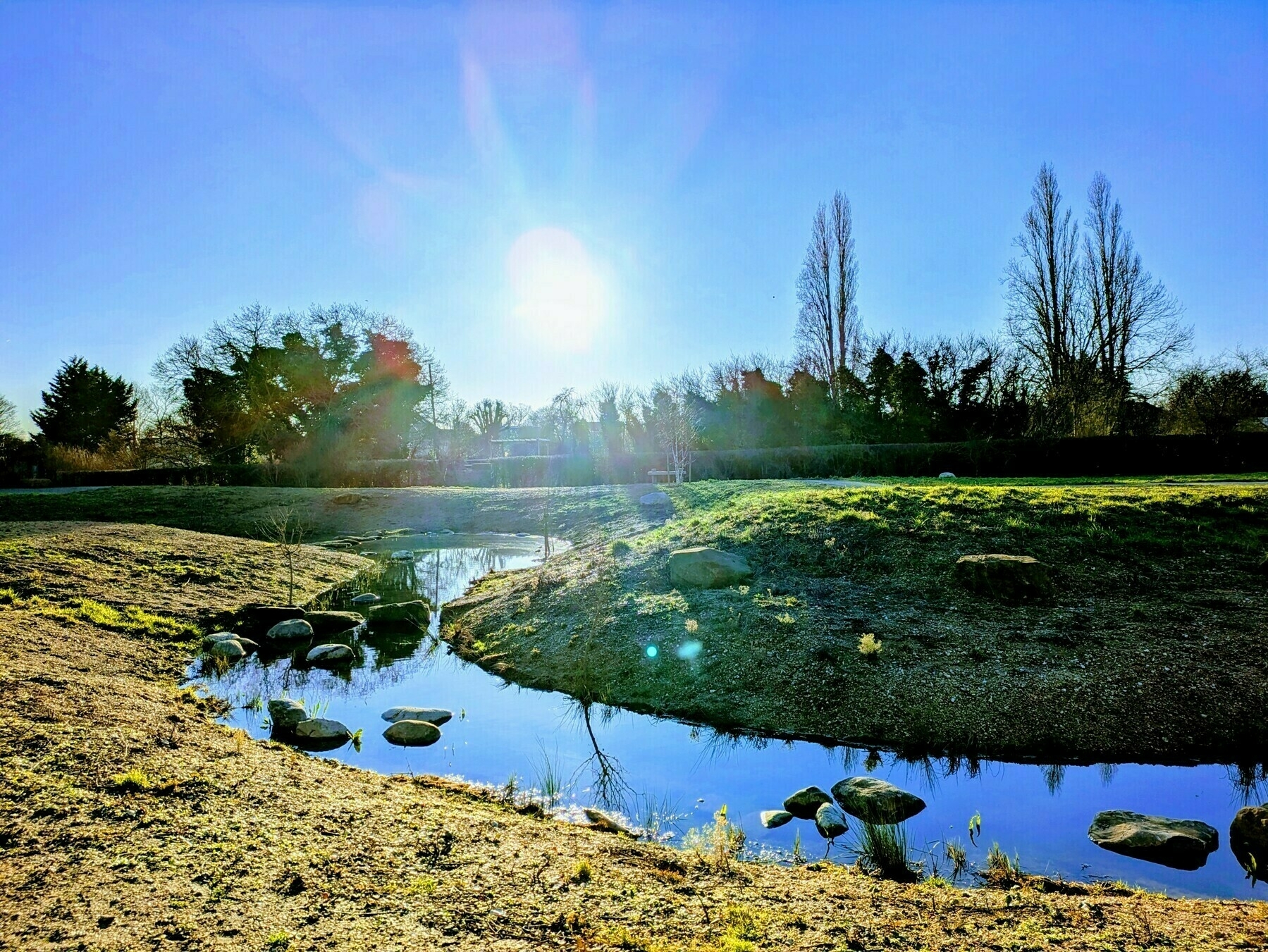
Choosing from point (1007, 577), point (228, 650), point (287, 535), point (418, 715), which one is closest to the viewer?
point (418, 715)

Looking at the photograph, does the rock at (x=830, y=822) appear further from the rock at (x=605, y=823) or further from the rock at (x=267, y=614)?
the rock at (x=267, y=614)

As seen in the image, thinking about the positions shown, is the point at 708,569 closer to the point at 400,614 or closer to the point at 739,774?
the point at 739,774

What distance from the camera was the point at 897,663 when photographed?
745 cm

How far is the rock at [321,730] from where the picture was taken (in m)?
6.53

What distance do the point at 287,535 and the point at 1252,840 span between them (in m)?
19.9

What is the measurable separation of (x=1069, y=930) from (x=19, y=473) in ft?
132

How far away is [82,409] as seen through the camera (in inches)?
1810

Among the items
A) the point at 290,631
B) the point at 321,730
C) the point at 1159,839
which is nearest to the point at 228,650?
the point at 290,631

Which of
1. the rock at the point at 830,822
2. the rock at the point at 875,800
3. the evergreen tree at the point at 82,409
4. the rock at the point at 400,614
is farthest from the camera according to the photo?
the evergreen tree at the point at 82,409

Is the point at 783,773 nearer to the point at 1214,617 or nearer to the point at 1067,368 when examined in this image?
the point at 1214,617

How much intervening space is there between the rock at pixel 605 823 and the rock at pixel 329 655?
536 cm

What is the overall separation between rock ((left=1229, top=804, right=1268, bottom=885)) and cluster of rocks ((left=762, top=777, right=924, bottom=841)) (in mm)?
1877

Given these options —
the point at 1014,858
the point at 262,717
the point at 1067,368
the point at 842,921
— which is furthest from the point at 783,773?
the point at 1067,368

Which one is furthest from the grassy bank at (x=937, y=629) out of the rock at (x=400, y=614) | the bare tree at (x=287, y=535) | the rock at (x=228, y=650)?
the bare tree at (x=287, y=535)
